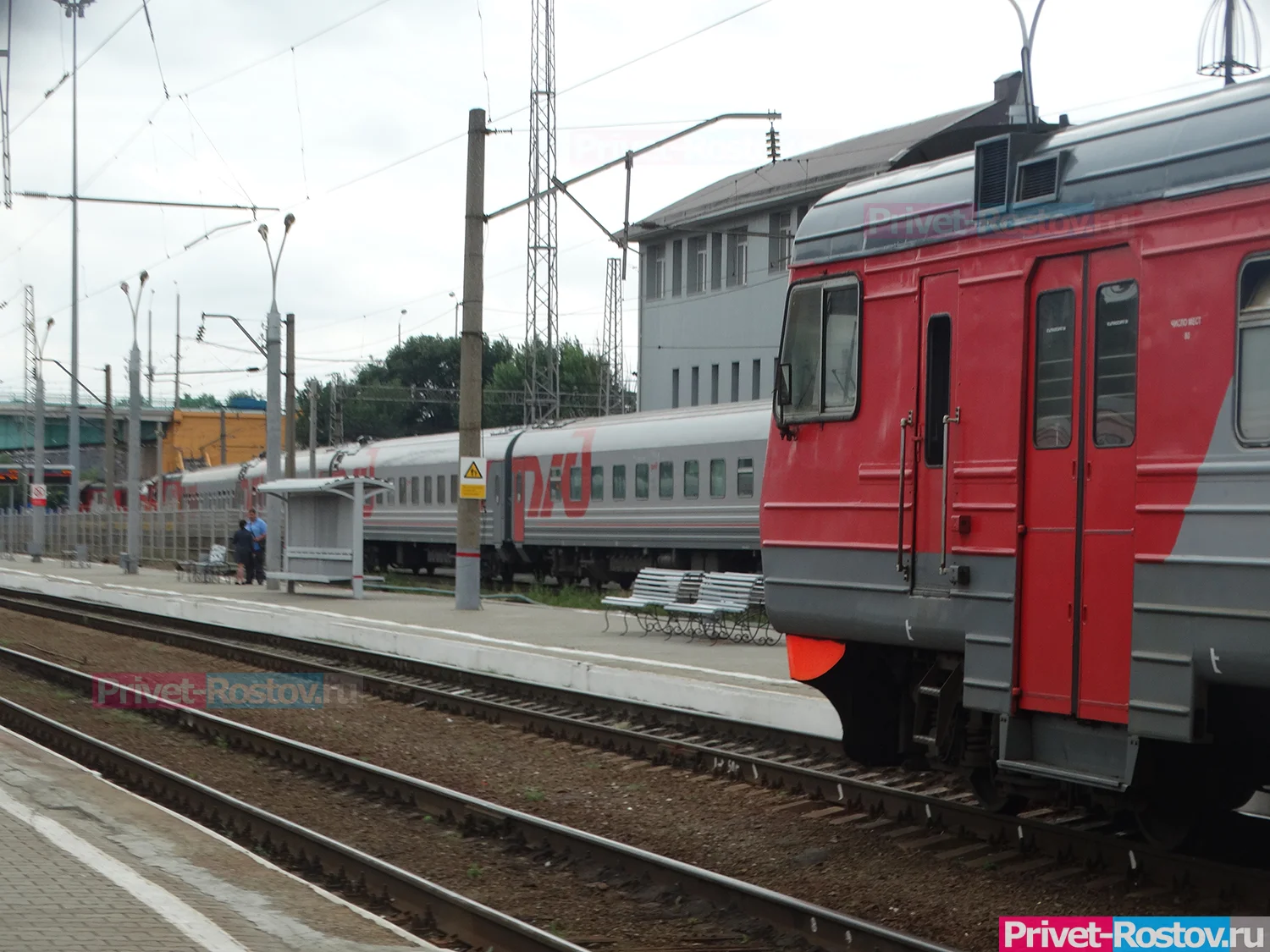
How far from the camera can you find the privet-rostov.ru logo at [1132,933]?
6711mm

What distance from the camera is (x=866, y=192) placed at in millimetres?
8992

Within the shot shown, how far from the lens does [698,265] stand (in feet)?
168

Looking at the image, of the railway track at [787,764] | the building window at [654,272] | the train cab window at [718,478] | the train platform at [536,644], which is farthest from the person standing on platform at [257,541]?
the building window at [654,272]

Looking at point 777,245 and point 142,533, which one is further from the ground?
point 777,245

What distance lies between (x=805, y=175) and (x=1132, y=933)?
42261 mm

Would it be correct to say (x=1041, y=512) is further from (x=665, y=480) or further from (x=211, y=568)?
(x=211, y=568)

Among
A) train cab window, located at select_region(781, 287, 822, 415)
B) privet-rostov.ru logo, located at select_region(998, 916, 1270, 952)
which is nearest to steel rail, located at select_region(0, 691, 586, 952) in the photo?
privet-rostov.ru logo, located at select_region(998, 916, 1270, 952)

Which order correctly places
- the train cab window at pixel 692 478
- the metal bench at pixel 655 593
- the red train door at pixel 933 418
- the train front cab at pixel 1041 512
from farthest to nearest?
the train cab window at pixel 692 478 → the metal bench at pixel 655 593 → the red train door at pixel 933 418 → the train front cab at pixel 1041 512

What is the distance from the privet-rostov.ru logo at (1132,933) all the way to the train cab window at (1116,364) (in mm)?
2217

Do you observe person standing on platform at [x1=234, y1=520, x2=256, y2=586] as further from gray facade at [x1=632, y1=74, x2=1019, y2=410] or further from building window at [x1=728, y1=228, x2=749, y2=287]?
building window at [x1=728, y1=228, x2=749, y2=287]

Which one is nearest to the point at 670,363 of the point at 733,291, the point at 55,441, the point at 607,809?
the point at 733,291

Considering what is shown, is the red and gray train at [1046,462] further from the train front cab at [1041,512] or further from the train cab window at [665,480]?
the train cab window at [665,480]

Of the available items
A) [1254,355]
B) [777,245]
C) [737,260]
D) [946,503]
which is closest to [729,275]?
[737,260]

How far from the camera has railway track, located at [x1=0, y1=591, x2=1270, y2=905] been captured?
301 inches
